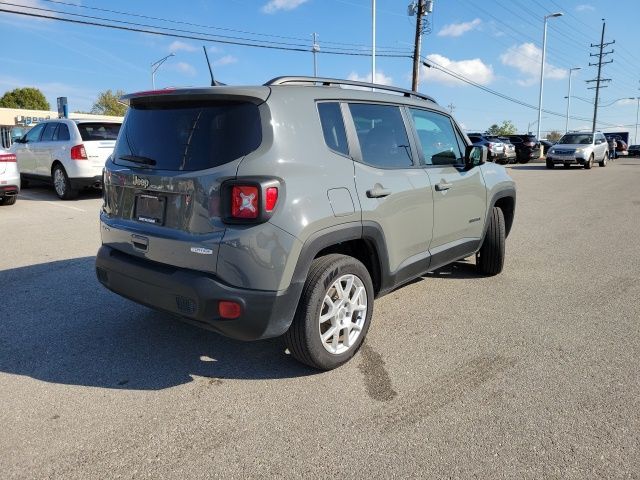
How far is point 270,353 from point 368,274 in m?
0.92

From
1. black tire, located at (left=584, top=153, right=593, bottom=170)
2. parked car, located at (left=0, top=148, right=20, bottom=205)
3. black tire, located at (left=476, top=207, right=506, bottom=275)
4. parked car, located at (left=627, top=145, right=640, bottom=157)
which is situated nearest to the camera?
black tire, located at (left=476, top=207, right=506, bottom=275)

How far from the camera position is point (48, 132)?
37.4 feet

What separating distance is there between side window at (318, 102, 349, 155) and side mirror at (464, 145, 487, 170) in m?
1.79

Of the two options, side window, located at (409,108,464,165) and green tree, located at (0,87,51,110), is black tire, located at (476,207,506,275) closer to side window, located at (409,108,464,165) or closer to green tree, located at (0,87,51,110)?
side window, located at (409,108,464,165)

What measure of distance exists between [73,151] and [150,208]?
8.48 meters

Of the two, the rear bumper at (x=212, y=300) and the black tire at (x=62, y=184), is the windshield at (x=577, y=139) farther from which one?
the rear bumper at (x=212, y=300)

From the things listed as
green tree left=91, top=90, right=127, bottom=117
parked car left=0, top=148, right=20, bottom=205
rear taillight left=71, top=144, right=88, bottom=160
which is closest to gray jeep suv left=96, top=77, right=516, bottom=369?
parked car left=0, top=148, right=20, bottom=205

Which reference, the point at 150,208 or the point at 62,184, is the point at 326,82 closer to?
the point at 150,208

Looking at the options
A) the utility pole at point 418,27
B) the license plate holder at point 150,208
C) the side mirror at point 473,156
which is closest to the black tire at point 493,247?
the side mirror at point 473,156

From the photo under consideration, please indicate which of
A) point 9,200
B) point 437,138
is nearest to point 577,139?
point 437,138

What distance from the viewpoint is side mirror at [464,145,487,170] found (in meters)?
4.67

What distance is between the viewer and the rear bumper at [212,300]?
110 inches

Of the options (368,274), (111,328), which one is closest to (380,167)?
(368,274)

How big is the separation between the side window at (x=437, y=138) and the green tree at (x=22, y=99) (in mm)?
84277
